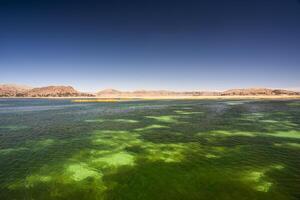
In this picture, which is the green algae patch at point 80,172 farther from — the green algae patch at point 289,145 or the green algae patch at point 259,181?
the green algae patch at point 289,145

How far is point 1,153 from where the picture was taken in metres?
13.7

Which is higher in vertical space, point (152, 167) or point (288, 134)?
point (288, 134)

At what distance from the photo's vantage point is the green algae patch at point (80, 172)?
979 centimetres

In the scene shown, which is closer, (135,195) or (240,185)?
(135,195)

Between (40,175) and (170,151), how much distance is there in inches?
318

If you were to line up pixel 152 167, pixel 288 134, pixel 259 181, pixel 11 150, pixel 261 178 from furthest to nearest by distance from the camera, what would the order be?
pixel 288 134
pixel 11 150
pixel 152 167
pixel 261 178
pixel 259 181

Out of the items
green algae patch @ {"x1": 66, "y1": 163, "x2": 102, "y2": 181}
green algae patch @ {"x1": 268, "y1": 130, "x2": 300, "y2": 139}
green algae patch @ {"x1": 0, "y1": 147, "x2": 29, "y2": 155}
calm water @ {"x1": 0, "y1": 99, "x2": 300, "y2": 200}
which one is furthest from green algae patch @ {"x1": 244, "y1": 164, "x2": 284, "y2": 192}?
green algae patch @ {"x1": 0, "y1": 147, "x2": 29, "y2": 155}

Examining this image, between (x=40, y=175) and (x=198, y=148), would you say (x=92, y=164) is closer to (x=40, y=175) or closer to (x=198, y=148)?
(x=40, y=175)

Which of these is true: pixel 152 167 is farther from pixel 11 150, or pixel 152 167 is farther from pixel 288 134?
pixel 288 134

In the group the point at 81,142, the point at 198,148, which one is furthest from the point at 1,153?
the point at 198,148

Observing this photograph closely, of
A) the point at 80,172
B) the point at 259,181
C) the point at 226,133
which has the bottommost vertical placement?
the point at 80,172

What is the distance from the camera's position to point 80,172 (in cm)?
1044

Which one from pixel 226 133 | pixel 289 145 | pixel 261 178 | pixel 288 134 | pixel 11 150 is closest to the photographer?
pixel 261 178

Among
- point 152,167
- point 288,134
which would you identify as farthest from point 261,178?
point 288,134
